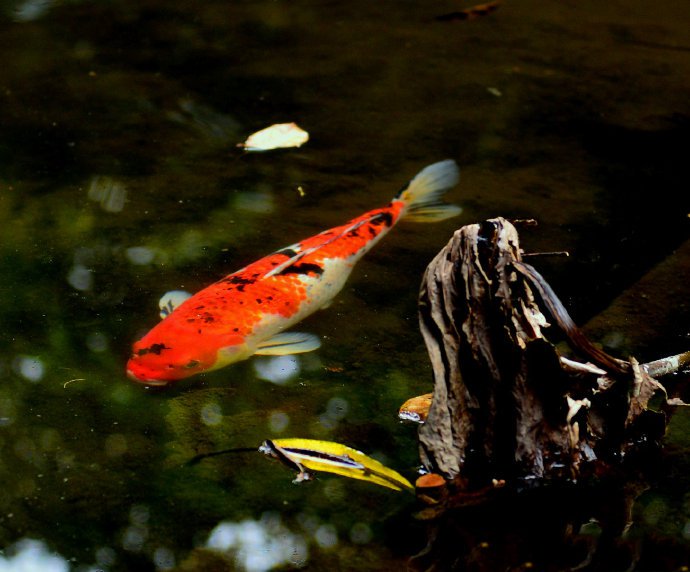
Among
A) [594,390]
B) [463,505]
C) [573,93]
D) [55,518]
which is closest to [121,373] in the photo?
[55,518]

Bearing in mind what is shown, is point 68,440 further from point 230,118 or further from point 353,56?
point 353,56

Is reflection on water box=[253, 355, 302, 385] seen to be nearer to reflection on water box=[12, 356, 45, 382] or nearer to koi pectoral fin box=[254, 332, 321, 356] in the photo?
koi pectoral fin box=[254, 332, 321, 356]

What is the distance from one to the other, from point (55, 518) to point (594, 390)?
4.78 feet

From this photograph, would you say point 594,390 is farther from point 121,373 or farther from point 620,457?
point 121,373

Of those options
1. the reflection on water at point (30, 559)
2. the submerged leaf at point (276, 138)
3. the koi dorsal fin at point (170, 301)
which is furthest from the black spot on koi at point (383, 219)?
the reflection on water at point (30, 559)

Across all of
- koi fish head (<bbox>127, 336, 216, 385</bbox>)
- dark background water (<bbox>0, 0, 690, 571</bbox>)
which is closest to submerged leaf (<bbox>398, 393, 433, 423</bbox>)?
dark background water (<bbox>0, 0, 690, 571</bbox>)

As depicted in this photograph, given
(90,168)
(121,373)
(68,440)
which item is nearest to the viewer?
(68,440)

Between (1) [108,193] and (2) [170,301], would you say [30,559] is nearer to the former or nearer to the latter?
(2) [170,301]

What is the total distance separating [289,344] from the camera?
3.24 m

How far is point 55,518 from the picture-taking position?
249 cm

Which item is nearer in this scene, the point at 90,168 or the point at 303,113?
the point at 90,168

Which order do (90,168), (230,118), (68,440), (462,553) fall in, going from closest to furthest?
1. (462,553)
2. (68,440)
3. (90,168)
4. (230,118)

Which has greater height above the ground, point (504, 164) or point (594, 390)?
point (594, 390)

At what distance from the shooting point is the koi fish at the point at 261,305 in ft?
10.1
